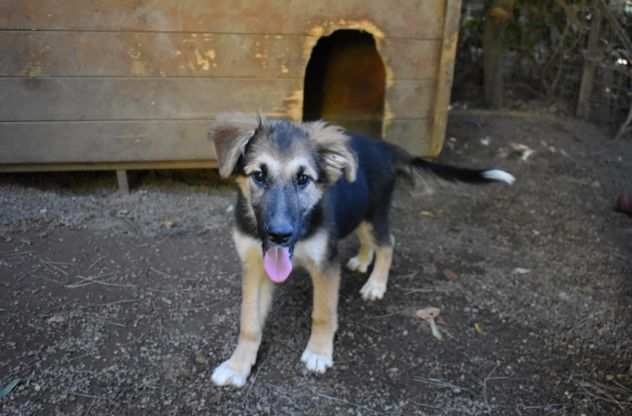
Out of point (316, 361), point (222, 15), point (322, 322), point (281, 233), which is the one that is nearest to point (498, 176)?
point (322, 322)

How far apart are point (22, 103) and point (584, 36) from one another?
255 inches

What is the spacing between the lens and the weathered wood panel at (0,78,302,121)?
173 inches

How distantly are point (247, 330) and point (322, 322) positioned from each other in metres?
0.41

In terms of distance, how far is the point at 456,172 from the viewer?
362 centimetres

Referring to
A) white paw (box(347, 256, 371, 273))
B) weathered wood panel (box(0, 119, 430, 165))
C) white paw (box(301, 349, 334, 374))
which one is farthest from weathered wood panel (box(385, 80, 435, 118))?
white paw (box(301, 349, 334, 374))

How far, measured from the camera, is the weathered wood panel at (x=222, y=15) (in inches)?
165

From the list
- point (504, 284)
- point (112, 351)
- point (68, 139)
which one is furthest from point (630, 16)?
point (112, 351)

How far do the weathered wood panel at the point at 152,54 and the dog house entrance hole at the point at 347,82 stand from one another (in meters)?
1.30

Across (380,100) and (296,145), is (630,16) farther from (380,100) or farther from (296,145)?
(296,145)

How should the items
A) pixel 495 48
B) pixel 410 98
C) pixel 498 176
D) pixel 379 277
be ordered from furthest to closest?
pixel 495 48, pixel 410 98, pixel 379 277, pixel 498 176

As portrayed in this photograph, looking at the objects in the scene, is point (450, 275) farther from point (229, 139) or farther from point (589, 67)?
point (589, 67)

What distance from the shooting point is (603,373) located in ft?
9.77

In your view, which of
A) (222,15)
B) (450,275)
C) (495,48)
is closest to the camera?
(450,275)

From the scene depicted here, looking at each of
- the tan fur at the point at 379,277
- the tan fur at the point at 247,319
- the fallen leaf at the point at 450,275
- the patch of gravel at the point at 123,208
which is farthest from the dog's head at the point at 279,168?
the patch of gravel at the point at 123,208
